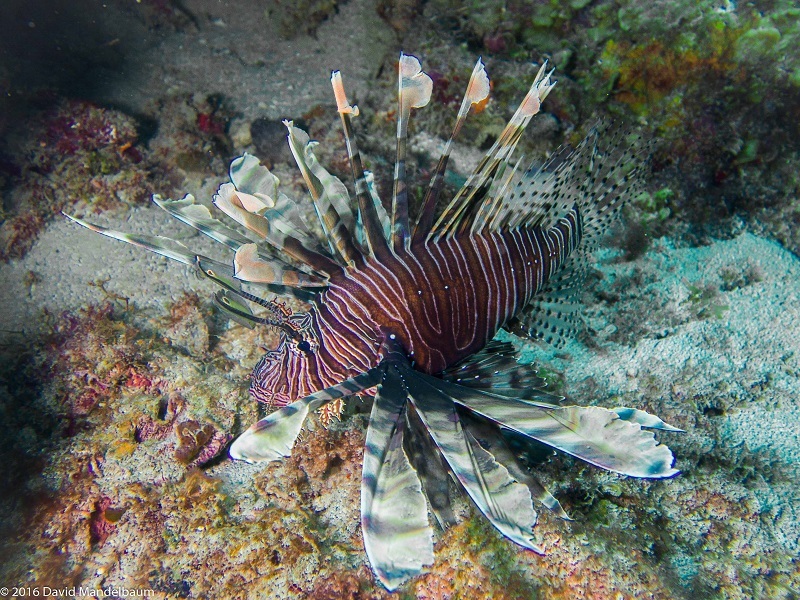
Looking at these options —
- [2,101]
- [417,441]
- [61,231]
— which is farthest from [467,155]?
[2,101]

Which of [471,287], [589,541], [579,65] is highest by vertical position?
[579,65]

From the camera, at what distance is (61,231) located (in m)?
5.43

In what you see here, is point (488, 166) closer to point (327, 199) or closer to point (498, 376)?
point (327, 199)

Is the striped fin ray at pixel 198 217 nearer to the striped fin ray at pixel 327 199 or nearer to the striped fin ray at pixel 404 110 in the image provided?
the striped fin ray at pixel 327 199

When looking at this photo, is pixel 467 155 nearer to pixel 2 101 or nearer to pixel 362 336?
pixel 362 336

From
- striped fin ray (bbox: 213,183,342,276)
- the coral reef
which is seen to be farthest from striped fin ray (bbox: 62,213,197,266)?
the coral reef

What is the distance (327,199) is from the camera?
2686mm

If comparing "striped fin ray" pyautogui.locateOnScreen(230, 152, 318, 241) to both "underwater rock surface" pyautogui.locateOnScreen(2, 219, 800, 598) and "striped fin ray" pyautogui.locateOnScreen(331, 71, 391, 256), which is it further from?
"underwater rock surface" pyautogui.locateOnScreen(2, 219, 800, 598)

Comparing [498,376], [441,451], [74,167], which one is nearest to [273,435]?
[441,451]

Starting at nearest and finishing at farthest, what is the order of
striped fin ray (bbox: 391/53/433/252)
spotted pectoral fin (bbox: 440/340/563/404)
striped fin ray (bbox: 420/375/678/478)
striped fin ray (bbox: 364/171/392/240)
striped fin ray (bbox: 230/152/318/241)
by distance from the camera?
1. striped fin ray (bbox: 420/375/678/478)
2. striped fin ray (bbox: 230/152/318/241)
3. striped fin ray (bbox: 391/53/433/252)
4. spotted pectoral fin (bbox: 440/340/563/404)
5. striped fin ray (bbox: 364/171/392/240)

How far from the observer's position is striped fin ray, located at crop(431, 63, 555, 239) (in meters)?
2.55

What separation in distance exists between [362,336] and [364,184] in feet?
3.07

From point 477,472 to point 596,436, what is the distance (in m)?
0.55

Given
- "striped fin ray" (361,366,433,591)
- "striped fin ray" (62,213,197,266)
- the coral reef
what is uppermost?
"striped fin ray" (62,213,197,266)
